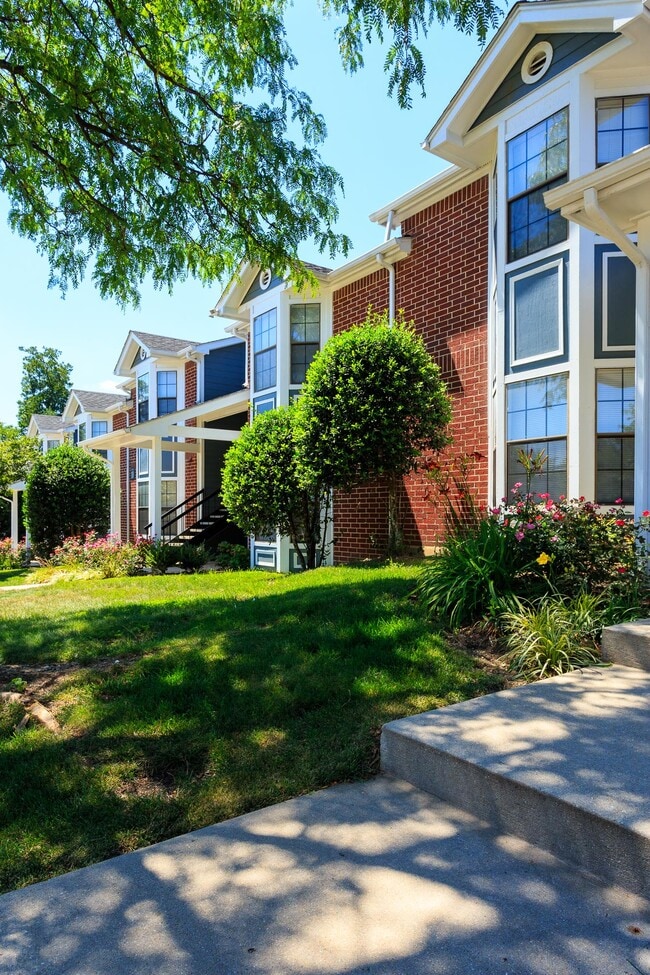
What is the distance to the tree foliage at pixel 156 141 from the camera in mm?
5574

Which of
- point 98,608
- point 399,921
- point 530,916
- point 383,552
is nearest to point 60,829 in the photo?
point 399,921

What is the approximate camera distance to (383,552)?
1052 centimetres

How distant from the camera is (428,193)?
987 cm

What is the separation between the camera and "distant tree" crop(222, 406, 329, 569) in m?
10.7

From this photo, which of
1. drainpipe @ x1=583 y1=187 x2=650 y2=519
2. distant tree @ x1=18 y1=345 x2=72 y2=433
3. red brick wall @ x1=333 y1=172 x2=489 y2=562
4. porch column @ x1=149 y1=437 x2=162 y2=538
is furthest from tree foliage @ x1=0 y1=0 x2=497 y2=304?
distant tree @ x1=18 y1=345 x2=72 y2=433

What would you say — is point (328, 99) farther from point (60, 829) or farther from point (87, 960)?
point (87, 960)

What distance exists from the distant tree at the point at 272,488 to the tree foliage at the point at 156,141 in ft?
14.6

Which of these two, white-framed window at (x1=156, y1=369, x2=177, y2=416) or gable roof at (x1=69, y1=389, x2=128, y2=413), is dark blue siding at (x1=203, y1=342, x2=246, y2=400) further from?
gable roof at (x1=69, y1=389, x2=128, y2=413)

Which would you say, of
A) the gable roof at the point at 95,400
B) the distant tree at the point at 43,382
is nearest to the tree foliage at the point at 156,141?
the gable roof at the point at 95,400

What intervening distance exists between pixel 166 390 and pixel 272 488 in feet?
36.3

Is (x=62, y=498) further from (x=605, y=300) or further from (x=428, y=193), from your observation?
(x=605, y=300)

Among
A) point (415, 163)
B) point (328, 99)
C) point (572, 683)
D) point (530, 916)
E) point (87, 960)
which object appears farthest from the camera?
point (415, 163)

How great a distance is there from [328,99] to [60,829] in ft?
20.0

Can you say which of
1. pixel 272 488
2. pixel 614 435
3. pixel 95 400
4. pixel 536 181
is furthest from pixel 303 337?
pixel 95 400
